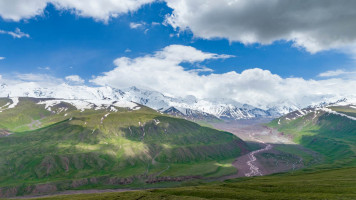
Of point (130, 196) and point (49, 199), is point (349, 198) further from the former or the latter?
point (49, 199)

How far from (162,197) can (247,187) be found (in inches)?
2122

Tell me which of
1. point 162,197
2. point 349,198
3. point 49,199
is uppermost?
point 349,198

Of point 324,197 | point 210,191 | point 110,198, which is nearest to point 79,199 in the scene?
point 110,198

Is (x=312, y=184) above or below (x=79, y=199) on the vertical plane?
above

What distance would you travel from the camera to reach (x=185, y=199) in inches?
4747

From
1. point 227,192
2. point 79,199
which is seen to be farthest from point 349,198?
point 79,199

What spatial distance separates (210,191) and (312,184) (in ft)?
192

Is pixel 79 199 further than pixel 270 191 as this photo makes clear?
Yes

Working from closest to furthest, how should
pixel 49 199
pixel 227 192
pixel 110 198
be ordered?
1. pixel 227 192
2. pixel 110 198
3. pixel 49 199

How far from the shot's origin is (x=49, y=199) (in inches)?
6590

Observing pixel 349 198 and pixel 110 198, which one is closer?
pixel 349 198

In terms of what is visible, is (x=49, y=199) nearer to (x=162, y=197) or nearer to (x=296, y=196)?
(x=162, y=197)

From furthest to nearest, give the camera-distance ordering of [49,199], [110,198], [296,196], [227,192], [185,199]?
1. [49,199]
2. [110,198]
3. [227,192]
4. [185,199]
5. [296,196]

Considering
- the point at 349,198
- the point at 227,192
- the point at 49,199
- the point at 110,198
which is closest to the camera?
the point at 349,198
